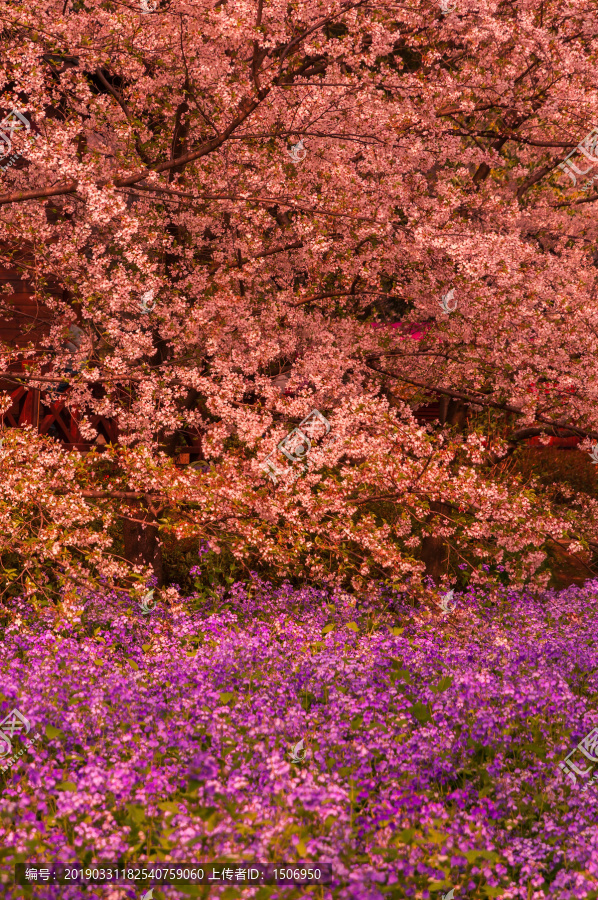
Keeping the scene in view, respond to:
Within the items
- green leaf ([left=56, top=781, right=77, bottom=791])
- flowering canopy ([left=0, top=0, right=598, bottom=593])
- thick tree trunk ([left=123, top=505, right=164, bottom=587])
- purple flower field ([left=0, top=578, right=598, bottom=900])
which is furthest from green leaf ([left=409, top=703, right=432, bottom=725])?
thick tree trunk ([left=123, top=505, right=164, bottom=587])

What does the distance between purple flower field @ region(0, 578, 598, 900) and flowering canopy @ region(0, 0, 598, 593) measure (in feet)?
3.13

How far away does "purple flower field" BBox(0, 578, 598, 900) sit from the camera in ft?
12.0

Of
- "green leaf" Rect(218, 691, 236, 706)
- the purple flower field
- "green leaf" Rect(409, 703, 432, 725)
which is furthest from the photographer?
"green leaf" Rect(409, 703, 432, 725)

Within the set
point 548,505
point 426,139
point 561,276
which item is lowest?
point 548,505

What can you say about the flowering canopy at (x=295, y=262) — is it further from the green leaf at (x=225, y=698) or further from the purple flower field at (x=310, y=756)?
the green leaf at (x=225, y=698)

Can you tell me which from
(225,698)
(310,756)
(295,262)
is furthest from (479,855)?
(295,262)

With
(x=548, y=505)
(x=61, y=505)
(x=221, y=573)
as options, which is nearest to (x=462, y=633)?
(x=548, y=505)

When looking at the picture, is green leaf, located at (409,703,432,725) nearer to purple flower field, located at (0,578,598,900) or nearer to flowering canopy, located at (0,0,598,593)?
purple flower field, located at (0,578,598,900)

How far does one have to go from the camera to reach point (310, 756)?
4.52m

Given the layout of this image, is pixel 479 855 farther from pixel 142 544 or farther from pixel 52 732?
pixel 142 544

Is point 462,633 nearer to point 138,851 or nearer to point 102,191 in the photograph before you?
point 138,851

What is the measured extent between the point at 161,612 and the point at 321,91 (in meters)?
5.19

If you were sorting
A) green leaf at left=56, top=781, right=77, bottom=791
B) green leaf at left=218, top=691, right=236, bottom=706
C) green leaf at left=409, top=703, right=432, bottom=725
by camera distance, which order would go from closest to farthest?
1. green leaf at left=56, top=781, right=77, bottom=791
2. green leaf at left=218, top=691, right=236, bottom=706
3. green leaf at left=409, top=703, right=432, bottom=725

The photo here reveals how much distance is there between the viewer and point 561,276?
28.9 feet
